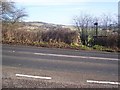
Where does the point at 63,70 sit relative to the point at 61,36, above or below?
below

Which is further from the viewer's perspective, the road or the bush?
the bush

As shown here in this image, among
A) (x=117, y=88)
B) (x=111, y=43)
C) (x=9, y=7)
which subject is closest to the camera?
(x=117, y=88)

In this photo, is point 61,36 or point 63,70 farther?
point 61,36

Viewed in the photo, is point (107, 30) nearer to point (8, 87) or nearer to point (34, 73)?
point (34, 73)

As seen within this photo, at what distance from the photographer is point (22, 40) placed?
22.3 meters

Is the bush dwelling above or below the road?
above

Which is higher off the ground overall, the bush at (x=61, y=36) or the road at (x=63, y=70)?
the bush at (x=61, y=36)

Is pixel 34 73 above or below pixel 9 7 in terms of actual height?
below

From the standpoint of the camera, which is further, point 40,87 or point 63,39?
point 63,39

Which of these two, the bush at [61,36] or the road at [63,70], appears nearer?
the road at [63,70]

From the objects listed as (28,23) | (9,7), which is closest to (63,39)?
(28,23)

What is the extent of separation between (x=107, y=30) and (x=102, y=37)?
1.05 m

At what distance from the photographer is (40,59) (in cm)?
1184

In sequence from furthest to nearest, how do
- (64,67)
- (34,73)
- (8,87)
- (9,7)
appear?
(9,7) < (64,67) < (34,73) < (8,87)
